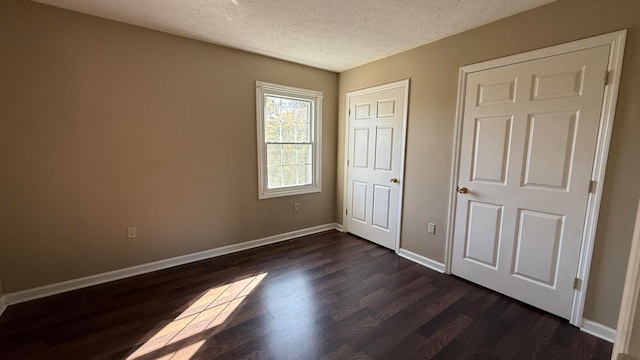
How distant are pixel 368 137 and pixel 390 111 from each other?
459 mm

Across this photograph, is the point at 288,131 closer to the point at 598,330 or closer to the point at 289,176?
the point at 289,176

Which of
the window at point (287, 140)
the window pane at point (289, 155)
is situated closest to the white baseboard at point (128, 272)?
the window at point (287, 140)

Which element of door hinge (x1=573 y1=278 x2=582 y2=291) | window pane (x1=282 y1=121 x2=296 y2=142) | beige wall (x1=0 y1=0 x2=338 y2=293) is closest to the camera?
door hinge (x1=573 y1=278 x2=582 y2=291)

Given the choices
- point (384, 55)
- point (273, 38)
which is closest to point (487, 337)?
point (384, 55)

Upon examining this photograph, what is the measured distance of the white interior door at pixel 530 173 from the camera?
1.97 metres

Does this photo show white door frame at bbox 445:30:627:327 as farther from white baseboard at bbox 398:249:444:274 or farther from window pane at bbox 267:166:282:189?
window pane at bbox 267:166:282:189

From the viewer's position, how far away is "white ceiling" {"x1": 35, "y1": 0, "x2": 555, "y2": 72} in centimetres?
212

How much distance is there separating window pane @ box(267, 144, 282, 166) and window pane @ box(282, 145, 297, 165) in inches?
2.4

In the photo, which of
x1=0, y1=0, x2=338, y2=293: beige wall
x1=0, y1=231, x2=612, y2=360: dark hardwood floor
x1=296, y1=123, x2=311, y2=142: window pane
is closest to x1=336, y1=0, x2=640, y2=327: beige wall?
x1=0, y1=231, x2=612, y2=360: dark hardwood floor

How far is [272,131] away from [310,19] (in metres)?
1.50

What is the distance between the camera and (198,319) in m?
2.09

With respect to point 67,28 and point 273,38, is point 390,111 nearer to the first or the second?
point 273,38

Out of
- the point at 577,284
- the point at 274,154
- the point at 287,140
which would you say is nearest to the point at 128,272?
the point at 274,154

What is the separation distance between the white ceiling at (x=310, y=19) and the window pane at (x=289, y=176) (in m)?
1.52
